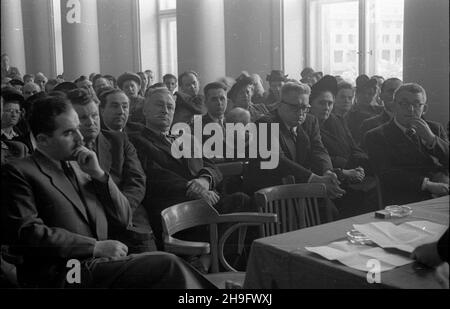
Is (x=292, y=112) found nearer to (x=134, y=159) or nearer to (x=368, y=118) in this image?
(x=368, y=118)

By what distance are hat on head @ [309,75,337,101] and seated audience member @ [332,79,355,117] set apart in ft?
0.12

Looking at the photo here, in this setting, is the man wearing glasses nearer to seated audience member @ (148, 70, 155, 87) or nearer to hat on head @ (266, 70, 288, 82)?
hat on head @ (266, 70, 288, 82)

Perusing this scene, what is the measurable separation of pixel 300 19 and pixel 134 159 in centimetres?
98

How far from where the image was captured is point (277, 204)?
2.25m

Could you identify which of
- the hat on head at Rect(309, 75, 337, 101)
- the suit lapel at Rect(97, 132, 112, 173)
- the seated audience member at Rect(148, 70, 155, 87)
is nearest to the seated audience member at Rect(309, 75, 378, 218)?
the hat on head at Rect(309, 75, 337, 101)

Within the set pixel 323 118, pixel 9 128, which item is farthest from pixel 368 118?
pixel 9 128

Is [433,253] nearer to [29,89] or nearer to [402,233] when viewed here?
[402,233]

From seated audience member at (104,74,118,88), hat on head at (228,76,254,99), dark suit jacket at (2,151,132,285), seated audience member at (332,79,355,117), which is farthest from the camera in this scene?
seated audience member at (332,79,355,117)

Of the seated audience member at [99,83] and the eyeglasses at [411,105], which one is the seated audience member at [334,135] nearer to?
the eyeglasses at [411,105]

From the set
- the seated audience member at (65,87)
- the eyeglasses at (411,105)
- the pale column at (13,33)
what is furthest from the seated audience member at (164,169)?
the eyeglasses at (411,105)

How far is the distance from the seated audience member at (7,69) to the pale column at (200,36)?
0.66 metres

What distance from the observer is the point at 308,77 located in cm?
239

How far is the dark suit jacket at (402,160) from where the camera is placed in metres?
2.21

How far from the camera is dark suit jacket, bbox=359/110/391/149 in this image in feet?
7.76
